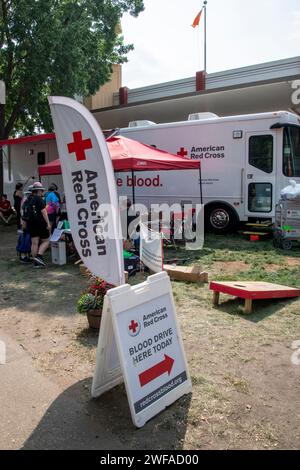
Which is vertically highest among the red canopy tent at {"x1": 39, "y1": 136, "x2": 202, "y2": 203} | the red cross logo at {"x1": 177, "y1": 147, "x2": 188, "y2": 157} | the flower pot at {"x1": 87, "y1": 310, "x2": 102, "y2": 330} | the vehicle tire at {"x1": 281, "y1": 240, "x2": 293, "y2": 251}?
the red cross logo at {"x1": 177, "y1": 147, "x2": 188, "y2": 157}

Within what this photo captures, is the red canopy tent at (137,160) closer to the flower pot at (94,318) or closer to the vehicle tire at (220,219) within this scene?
the vehicle tire at (220,219)

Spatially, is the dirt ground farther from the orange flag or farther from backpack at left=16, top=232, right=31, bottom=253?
the orange flag

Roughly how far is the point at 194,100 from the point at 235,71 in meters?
2.57

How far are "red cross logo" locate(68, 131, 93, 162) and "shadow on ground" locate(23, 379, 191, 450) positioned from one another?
2.00 m

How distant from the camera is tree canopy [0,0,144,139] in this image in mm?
13828

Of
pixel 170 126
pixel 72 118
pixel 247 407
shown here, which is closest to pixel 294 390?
pixel 247 407

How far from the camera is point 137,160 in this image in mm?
9352

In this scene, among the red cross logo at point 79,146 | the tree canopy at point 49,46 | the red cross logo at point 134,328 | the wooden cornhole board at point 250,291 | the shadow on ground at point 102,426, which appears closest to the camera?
the shadow on ground at point 102,426

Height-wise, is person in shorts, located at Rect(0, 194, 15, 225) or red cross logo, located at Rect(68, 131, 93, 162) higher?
red cross logo, located at Rect(68, 131, 93, 162)

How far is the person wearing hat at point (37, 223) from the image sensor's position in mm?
8359

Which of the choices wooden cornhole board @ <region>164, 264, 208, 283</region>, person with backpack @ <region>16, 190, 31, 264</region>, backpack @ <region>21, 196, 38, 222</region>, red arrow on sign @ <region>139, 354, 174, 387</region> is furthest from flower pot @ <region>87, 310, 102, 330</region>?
person with backpack @ <region>16, 190, 31, 264</region>

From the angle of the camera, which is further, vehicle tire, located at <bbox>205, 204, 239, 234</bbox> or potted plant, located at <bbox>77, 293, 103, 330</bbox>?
vehicle tire, located at <bbox>205, 204, 239, 234</bbox>

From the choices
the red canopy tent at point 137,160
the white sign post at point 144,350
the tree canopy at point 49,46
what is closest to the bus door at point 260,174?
the red canopy tent at point 137,160
